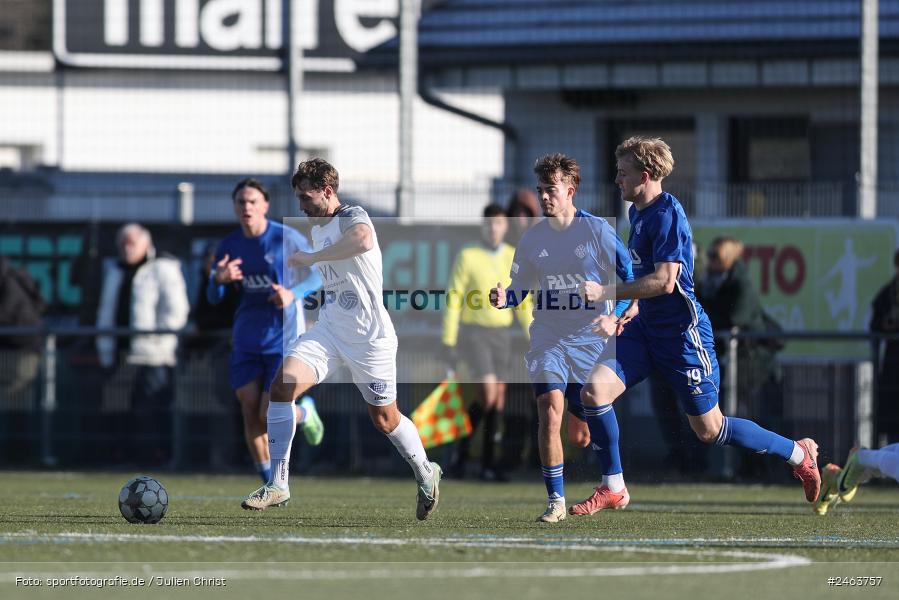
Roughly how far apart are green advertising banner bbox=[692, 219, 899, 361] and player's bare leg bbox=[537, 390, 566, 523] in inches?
239

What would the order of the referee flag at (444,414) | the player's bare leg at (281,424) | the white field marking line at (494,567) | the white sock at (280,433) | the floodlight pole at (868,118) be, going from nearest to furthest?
the white field marking line at (494,567), the player's bare leg at (281,424), the white sock at (280,433), the referee flag at (444,414), the floodlight pole at (868,118)

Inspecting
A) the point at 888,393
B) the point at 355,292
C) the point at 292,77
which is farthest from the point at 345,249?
the point at 292,77

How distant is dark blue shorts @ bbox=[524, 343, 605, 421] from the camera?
32.5ft

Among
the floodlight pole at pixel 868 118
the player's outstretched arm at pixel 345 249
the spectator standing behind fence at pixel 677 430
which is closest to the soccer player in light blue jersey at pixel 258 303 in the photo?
the player's outstretched arm at pixel 345 249

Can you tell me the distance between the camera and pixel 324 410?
15.7m

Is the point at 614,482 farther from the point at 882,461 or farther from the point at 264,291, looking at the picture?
the point at 264,291

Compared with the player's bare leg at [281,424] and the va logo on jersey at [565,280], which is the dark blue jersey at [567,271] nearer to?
the va logo on jersey at [565,280]

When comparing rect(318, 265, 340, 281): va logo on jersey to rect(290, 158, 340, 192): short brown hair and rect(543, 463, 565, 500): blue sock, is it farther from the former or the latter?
rect(543, 463, 565, 500): blue sock

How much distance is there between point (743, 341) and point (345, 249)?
589 centimetres

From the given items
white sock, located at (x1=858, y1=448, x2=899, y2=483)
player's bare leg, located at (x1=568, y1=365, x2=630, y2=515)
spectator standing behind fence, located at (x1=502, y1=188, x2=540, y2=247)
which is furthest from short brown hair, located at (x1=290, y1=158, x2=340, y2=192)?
spectator standing behind fence, located at (x1=502, y1=188, x2=540, y2=247)

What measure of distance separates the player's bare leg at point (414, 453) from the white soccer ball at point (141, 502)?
1.31 metres

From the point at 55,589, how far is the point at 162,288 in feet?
32.5

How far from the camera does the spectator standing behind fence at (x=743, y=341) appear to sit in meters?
14.7

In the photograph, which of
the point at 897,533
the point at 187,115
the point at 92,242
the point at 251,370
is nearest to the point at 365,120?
the point at 187,115
